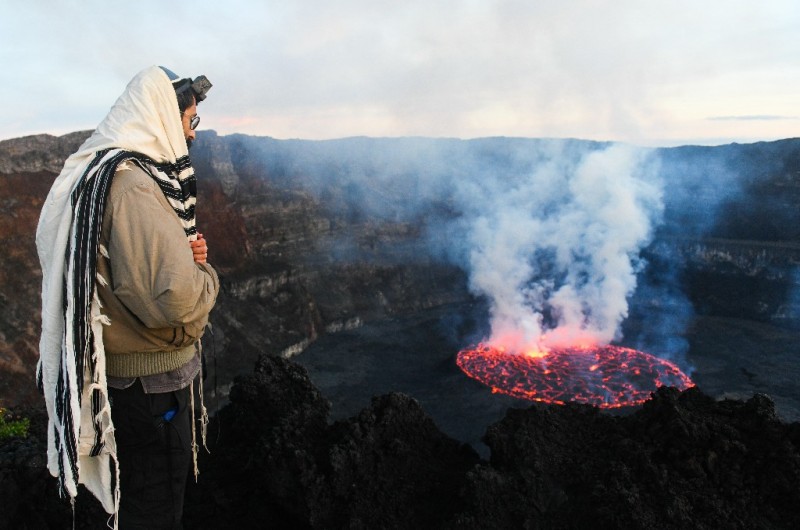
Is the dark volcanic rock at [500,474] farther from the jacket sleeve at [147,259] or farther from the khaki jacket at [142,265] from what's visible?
the jacket sleeve at [147,259]

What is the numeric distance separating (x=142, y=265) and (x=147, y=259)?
0.04m

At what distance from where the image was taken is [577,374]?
51.7ft

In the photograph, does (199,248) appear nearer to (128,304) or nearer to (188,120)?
(128,304)

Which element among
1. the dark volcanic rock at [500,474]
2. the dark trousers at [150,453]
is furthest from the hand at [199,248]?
the dark volcanic rock at [500,474]

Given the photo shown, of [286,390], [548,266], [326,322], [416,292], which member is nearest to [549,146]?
[548,266]

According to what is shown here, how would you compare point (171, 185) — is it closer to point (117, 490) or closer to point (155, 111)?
point (155, 111)

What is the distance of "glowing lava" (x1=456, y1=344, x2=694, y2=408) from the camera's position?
1430cm

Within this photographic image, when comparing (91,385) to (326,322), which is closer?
(91,385)

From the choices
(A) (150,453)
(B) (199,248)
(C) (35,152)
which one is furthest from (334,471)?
(C) (35,152)

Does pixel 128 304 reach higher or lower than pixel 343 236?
higher

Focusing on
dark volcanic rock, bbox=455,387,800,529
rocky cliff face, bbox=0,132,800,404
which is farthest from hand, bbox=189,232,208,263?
rocky cliff face, bbox=0,132,800,404

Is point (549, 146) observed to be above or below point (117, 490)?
above

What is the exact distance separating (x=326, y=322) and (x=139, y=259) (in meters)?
19.3

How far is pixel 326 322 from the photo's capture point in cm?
2138
